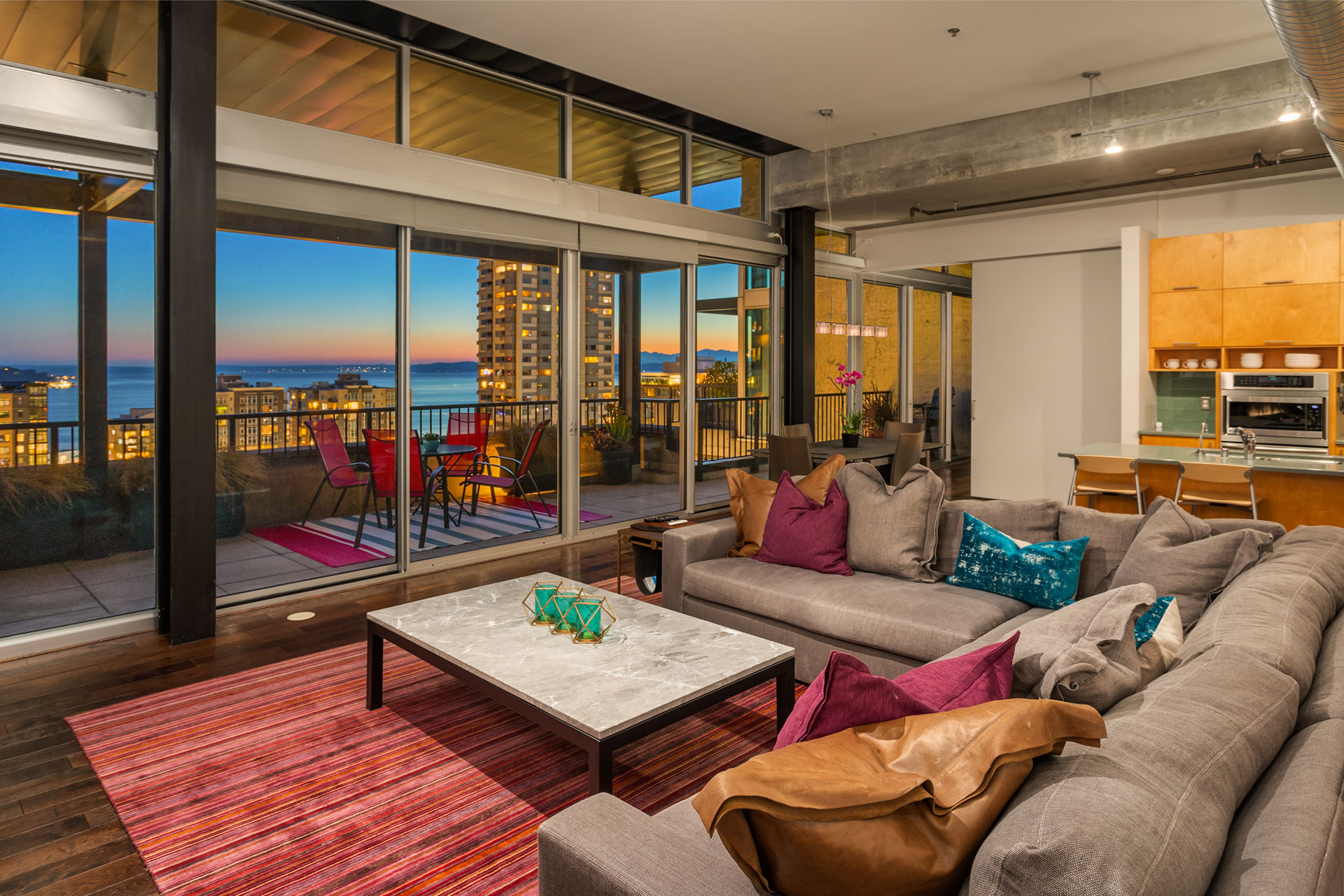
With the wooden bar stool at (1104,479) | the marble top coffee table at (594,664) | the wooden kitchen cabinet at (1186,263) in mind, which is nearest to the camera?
the marble top coffee table at (594,664)

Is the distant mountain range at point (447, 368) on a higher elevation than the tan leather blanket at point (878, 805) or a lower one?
higher

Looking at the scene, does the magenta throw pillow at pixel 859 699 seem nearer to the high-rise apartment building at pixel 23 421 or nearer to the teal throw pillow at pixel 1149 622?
the teal throw pillow at pixel 1149 622

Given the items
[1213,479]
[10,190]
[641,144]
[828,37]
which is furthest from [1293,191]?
[10,190]

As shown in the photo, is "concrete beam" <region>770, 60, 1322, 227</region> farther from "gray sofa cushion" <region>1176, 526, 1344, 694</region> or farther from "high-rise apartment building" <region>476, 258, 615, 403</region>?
"gray sofa cushion" <region>1176, 526, 1344, 694</region>

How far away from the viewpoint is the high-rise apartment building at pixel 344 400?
4.81m

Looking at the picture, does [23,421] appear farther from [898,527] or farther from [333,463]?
[898,527]

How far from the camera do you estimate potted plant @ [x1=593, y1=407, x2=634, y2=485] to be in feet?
21.7

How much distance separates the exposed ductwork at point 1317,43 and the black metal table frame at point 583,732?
277 centimetres

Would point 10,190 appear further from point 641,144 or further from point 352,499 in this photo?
point 641,144

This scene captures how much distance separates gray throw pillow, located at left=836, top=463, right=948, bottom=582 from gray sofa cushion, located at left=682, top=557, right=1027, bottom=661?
0.07 m

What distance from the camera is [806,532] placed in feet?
12.1

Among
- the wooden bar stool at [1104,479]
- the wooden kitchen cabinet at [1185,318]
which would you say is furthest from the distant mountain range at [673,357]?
the wooden kitchen cabinet at [1185,318]

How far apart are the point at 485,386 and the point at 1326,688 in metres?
5.00

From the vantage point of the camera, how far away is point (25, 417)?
381 centimetres
